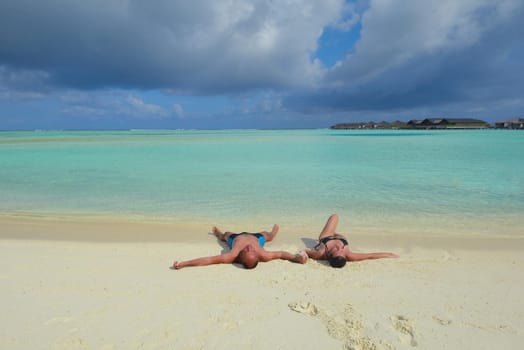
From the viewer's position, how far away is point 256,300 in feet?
13.0

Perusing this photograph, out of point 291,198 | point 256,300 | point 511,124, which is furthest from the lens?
point 511,124

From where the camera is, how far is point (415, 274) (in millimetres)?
4773

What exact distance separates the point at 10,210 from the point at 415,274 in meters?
10.1

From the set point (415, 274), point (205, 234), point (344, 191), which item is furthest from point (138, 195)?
point (415, 274)

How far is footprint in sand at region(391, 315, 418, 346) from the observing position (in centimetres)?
325

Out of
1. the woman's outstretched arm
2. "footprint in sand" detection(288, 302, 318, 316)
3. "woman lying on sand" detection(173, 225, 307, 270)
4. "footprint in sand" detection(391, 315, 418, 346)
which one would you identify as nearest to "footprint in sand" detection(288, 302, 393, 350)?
"footprint in sand" detection(288, 302, 318, 316)

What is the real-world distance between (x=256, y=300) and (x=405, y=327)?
1.68m

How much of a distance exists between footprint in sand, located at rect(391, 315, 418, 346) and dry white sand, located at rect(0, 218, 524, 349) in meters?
0.01

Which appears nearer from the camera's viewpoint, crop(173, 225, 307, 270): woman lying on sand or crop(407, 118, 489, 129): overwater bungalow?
crop(173, 225, 307, 270): woman lying on sand

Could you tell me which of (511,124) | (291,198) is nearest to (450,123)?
(511,124)

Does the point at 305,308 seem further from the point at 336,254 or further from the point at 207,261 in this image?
the point at 207,261

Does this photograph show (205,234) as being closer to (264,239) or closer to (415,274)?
(264,239)

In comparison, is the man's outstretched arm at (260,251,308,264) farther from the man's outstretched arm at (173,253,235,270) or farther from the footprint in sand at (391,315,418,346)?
the footprint in sand at (391,315,418,346)

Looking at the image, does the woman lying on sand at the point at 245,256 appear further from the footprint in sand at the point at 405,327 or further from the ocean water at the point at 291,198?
the ocean water at the point at 291,198
